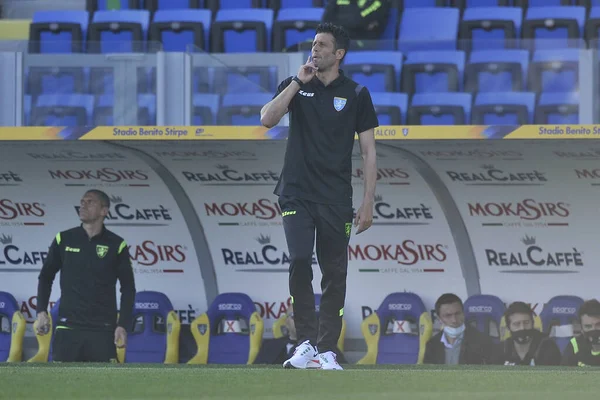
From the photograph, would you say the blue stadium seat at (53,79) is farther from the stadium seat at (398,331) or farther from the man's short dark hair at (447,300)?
the man's short dark hair at (447,300)

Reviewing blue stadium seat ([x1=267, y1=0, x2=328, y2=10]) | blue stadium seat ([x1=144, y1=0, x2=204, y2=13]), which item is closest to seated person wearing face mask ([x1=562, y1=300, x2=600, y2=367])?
blue stadium seat ([x1=267, y1=0, x2=328, y2=10])

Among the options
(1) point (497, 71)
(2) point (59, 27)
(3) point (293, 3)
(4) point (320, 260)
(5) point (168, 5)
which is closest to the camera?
(4) point (320, 260)

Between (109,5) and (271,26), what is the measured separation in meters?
2.29

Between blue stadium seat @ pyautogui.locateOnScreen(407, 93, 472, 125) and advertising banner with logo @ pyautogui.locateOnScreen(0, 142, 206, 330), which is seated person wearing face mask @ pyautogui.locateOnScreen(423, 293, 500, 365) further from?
advertising banner with logo @ pyautogui.locateOnScreen(0, 142, 206, 330)

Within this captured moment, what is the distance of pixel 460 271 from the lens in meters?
10.6

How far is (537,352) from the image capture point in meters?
10.1

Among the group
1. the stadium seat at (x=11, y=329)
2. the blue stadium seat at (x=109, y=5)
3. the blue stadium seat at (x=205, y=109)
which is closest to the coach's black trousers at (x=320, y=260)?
the blue stadium seat at (x=205, y=109)

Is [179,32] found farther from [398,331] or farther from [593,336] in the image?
[593,336]

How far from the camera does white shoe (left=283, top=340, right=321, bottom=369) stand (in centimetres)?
640

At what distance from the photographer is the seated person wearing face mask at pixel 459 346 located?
33.4 ft

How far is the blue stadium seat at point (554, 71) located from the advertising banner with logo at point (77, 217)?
3.28 metres

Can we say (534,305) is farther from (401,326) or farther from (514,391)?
(514,391)

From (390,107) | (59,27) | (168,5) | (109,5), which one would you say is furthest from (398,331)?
(109,5)

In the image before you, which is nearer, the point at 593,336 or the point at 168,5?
the point at 593,336
